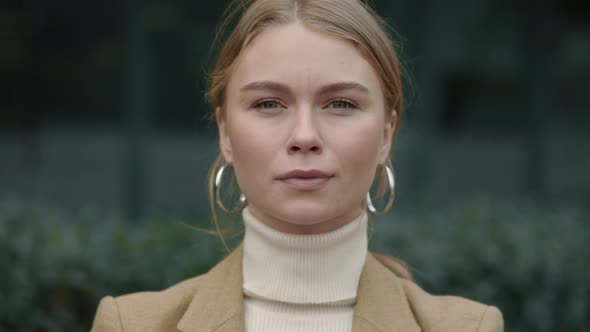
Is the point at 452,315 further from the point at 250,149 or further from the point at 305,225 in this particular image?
the point at 250,149

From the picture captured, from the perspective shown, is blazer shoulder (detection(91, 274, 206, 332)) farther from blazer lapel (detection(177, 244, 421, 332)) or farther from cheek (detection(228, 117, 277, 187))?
cheek (detection(228, 117, 277, 187))

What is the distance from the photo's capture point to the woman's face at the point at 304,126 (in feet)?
7.11

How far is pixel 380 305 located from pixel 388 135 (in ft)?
1.70

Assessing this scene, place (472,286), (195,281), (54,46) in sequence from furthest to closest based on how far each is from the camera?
(54,46)
(472,286)
(195,281)

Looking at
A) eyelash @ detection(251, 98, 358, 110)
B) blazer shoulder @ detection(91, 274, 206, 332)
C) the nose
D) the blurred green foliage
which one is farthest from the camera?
the blurred green foliage

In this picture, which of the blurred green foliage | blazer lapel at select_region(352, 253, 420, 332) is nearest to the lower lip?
blazer lapel at select_region(352, 253, 420, 332)

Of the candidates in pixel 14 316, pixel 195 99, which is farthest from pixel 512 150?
pixel 14 316

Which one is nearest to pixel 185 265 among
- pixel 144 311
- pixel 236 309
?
pixel 144 311

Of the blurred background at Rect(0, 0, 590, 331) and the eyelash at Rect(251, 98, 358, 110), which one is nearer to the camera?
the eyelash at Rect(251, 98, 358, 110)

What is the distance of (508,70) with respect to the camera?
721 centimetres

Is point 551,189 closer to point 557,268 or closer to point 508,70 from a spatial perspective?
point 508,70

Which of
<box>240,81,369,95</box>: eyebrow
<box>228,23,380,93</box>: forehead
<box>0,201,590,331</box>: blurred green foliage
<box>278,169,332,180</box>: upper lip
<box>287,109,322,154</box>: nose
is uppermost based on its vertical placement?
<box>228,23,380,93</box>: forehead

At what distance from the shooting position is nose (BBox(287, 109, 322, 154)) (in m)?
2.12

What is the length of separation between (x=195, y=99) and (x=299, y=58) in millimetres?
4351
